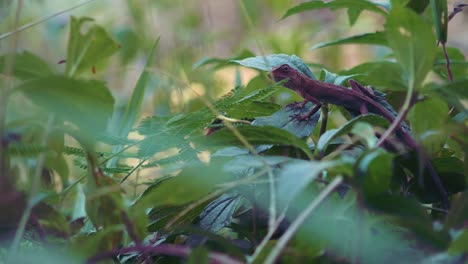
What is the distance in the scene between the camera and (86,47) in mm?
404

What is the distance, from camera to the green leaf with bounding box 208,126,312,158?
0.32 m

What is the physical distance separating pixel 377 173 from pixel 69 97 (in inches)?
5.9

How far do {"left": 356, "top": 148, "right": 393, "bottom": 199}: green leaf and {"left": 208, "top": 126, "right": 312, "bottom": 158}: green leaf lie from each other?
0.05 m

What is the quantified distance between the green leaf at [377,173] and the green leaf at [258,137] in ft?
0.16

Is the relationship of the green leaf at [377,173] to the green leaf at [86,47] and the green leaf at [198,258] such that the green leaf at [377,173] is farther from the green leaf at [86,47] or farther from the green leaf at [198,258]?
the green leaf at [86,47]

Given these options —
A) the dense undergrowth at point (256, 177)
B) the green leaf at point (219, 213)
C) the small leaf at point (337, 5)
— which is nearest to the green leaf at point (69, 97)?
the dense undergrowth at point (256, 177)

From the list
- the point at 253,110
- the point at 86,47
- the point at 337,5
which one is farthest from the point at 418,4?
the point at 86,47

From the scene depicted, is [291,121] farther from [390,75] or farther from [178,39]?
[178,39]

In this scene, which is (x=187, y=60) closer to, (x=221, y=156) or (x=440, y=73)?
(x=440, y=73)

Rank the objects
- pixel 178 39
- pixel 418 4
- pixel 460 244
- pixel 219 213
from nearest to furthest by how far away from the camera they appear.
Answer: pixel 460 244
pixel 219 213
pixel 418 4
pixel 178 39

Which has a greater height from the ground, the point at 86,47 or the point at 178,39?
the point at 86,47

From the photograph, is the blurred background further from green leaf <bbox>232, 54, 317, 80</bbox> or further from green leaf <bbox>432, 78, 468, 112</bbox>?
green leaf <bbox>432, 78, 468, 112</bbox>

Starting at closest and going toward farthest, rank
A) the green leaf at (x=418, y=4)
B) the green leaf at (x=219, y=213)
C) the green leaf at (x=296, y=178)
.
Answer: the green leaf at (x=296, y=178), the green leaf at (x=219, y=213), the green leaf at (x=418, y=4)

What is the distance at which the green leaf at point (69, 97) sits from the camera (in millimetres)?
265
